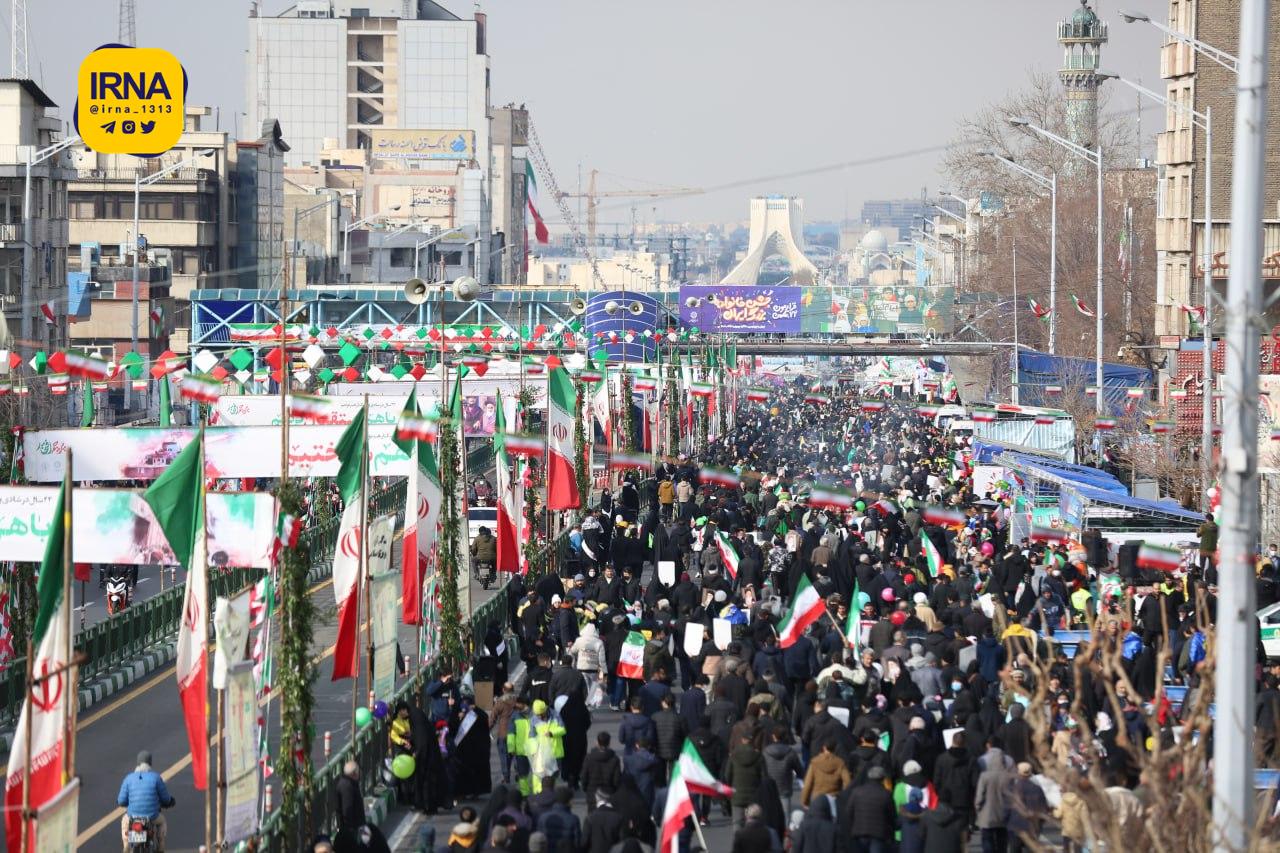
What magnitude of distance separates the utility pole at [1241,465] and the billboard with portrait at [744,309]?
255ft

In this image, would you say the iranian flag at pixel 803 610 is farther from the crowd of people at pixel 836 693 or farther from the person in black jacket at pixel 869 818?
the person in black jacket at pixel 869 818

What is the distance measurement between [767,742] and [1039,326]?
6890 centimetres

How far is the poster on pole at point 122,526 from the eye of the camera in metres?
19.8

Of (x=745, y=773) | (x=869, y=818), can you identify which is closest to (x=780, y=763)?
(x=745, y=773)

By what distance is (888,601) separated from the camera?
83.9 feet

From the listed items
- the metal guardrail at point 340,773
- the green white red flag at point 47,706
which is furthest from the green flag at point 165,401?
the green white red flag at point 47,706

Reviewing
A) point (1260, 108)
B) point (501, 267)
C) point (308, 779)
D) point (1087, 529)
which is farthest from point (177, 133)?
point (501, 267)

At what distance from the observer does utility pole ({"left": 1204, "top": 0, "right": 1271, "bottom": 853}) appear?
32.3 feet

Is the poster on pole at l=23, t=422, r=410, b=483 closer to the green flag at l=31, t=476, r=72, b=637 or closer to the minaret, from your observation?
the green flag at l=31, t=476, r=72, b=637

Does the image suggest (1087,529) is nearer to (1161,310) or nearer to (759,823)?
(759,823)

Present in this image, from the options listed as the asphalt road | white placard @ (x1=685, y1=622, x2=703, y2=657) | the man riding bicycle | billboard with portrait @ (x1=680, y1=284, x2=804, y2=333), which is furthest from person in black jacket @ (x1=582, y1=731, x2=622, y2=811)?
billboard with portrait @ (x1=680, y1=284, x2=804, y2=333)

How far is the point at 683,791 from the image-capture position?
15.4m

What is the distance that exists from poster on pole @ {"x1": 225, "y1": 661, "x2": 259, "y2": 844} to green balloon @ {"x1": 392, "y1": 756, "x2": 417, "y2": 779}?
8.57 ft

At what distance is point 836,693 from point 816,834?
442 centimetres
